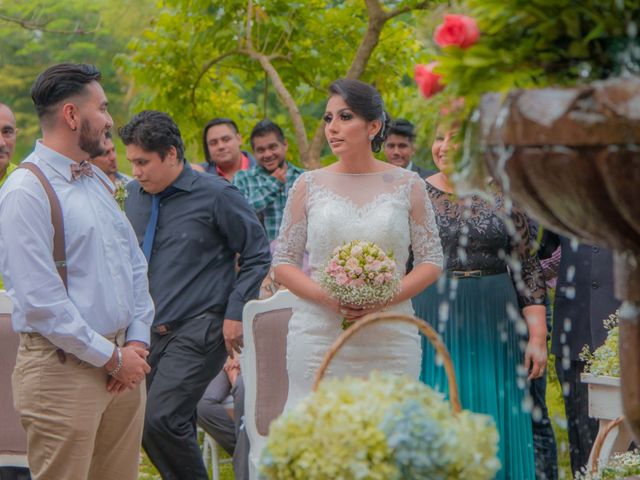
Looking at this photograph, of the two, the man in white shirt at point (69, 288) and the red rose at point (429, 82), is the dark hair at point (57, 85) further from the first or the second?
the red rose at point (429, 82)

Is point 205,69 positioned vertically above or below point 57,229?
above

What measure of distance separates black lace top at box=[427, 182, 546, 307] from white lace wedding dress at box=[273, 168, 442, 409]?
42 cm

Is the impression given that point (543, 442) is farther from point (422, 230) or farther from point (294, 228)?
point (294, 228)

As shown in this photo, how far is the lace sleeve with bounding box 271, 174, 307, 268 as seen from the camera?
6230 mm

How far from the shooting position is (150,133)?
6941 millimetres

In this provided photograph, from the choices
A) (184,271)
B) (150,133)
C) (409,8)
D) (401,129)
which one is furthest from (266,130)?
(184,271)

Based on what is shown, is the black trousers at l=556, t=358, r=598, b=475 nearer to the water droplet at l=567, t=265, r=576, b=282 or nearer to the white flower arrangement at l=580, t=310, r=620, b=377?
the water droplet at l=567, t=265, r=576, b=282

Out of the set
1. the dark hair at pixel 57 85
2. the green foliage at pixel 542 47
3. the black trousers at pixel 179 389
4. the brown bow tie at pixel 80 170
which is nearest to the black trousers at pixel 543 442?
the black trousers at pixel 179 389

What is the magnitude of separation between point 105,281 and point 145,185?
1968 mm

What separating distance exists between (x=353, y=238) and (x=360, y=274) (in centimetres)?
38

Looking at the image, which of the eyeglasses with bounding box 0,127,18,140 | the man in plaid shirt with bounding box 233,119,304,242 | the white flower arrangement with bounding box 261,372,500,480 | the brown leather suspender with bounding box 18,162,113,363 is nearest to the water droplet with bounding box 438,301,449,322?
the brown leather suspender with bounding box 18,162,113,363

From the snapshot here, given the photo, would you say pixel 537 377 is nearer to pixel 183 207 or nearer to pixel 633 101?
pixel 183 207

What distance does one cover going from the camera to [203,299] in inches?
274

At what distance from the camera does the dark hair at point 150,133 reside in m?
6.95
